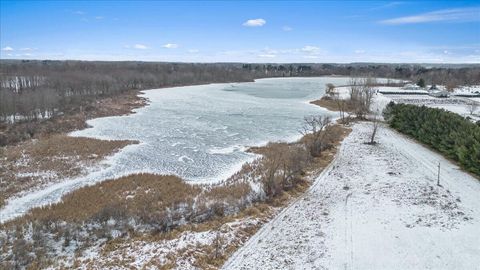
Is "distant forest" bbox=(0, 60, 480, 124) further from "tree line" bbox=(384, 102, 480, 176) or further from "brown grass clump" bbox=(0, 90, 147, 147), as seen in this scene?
"tree line" bbox=(384, 102, 480, 176)

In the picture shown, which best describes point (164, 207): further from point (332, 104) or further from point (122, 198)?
point (332, 104)

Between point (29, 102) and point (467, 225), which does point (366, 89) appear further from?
point (29, 102)

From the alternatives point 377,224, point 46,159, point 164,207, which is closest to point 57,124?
point 46,159

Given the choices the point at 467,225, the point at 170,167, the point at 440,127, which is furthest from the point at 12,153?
the point at 440,127

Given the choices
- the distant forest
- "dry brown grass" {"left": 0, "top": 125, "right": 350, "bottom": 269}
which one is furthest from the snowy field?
the distant forest

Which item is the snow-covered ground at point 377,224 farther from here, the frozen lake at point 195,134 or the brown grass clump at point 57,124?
the brown grass clump at point 57,124

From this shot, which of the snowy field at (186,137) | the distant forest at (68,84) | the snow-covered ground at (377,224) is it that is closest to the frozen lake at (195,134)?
the snowy field at (186,137)
